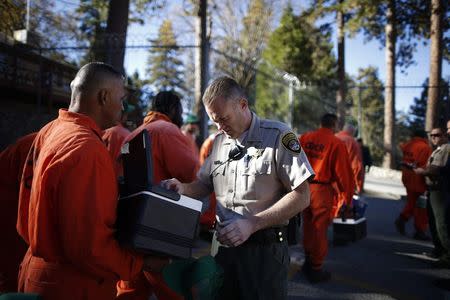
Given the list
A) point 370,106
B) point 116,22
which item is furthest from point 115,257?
point 370,106

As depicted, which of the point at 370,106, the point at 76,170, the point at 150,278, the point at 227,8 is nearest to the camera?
the point at 76,170

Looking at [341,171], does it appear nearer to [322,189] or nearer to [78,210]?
[322,189]

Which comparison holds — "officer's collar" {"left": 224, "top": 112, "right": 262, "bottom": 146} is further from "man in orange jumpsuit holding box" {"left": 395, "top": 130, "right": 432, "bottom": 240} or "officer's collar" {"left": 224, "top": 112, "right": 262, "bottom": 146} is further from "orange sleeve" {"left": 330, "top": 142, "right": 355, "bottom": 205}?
"man in orange jumpsuit holding box" {"left": 395, "top": 130, "right": 432, "bottom": 240}

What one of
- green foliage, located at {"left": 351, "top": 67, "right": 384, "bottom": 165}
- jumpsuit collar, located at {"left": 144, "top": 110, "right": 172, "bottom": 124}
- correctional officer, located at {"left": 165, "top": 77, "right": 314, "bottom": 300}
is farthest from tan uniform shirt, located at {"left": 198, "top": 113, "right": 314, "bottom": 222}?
green foliage, located at {"left": 351, "top": 67, "right": 384, "bottom": 165}

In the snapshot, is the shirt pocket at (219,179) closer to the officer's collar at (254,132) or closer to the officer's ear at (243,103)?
the officer's collar at (254,132)

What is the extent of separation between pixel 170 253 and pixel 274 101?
35919 mm

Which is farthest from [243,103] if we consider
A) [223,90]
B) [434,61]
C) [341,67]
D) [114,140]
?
[341,67]

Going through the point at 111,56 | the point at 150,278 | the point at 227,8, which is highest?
the point at 227,8

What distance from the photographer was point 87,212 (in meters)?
1.42

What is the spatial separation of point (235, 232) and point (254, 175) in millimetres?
399

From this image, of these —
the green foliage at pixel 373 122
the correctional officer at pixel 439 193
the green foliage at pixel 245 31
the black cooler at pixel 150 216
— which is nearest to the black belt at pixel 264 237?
the black cooler at pixel 150 216

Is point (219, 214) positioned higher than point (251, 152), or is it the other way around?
point (251, 152)

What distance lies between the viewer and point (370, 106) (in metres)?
52.7

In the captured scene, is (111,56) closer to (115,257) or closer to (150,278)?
(150,278)
